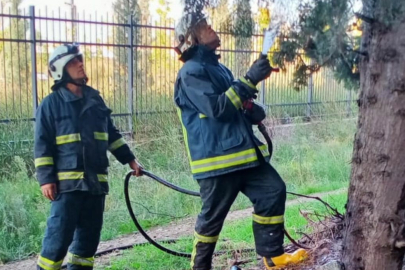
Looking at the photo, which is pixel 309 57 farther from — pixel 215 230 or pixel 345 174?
pixel 345 174

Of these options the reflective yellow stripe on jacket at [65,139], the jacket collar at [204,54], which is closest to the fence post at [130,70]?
the reflective yellow stripe on jacket at [65,139]

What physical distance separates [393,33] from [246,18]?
819mm

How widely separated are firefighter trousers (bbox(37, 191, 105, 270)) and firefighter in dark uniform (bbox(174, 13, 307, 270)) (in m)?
0.75

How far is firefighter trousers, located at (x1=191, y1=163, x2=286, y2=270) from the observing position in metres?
3.51

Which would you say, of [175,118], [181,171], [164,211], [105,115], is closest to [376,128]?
[105,115]

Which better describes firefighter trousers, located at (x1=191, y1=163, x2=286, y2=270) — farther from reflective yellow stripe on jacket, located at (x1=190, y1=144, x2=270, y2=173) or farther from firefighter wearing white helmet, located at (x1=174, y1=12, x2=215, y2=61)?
firefighter wearing white helmet, located at (x1=174, y1=12, x2=215, y2=61)

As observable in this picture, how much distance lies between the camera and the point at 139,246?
16.6 ft

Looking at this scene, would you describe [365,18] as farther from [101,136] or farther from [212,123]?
[101,136]

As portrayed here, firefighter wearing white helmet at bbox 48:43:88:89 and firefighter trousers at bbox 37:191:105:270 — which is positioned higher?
firefighter wearing white helmet at bbox 48:43:88:89

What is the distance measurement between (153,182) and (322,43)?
16.8 ft

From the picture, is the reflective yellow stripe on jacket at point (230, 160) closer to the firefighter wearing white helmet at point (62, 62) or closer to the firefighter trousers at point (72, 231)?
the firefighter trousers at point (72, 231)

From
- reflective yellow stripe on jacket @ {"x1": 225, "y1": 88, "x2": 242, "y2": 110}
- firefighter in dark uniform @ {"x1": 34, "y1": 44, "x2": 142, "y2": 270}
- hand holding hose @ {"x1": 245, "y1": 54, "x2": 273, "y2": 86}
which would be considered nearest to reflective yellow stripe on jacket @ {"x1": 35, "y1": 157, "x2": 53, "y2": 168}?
firefighter in dark uniform @ {"x1": 34, "y1": 44, "x2": 142, "y2": 270}

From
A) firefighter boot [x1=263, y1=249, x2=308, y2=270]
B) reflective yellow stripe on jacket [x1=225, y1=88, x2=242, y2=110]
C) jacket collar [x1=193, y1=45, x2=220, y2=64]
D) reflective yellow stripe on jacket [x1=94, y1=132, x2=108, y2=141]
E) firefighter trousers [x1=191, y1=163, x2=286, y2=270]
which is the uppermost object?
jacket collar [x1=193, y1=45, x2=220, y2=64]

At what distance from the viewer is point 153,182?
7.07 m
